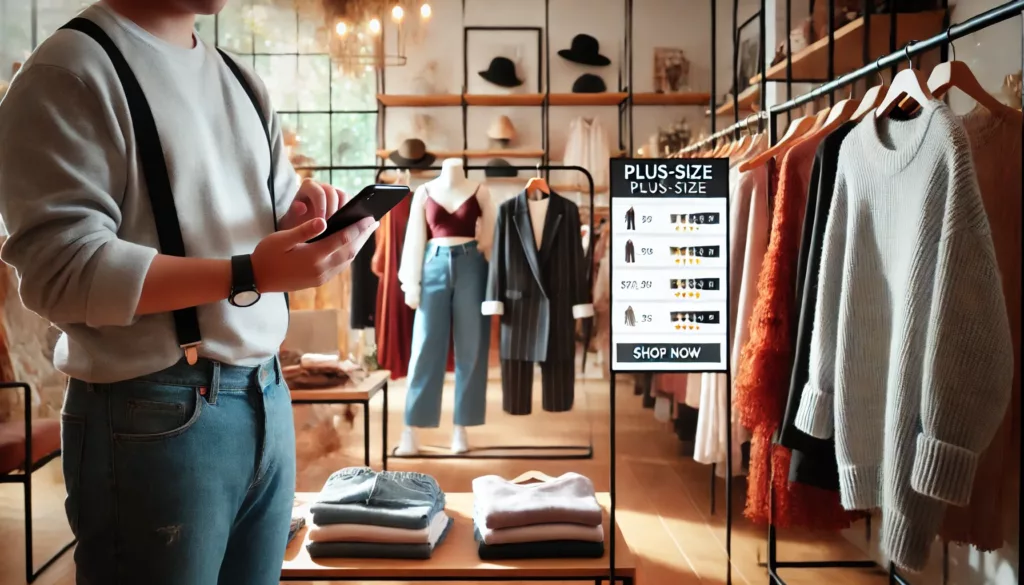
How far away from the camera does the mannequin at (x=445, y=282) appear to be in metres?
3.99

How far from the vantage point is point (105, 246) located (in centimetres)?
79

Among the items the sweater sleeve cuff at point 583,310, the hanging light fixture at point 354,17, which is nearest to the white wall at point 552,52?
the hanging light fixture at point 354,17

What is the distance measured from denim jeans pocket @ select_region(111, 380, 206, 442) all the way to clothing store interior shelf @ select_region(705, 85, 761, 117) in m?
4.15

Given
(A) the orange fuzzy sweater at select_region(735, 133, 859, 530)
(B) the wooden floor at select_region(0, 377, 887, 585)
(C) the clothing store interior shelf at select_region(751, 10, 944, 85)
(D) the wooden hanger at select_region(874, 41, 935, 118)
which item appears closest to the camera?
(D) the wooden hanger at select_region(874, 41, 935, 118)

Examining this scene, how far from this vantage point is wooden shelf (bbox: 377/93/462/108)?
6.64m

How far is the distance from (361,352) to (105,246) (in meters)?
4.98

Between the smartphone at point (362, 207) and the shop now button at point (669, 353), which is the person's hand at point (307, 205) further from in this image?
the shop now button at point (669, 353)

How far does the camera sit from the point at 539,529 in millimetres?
1854

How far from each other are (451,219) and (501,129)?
116 inches

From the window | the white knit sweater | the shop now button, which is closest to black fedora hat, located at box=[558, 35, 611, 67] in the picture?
the window

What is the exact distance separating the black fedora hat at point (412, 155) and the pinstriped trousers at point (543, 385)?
2.58 meters

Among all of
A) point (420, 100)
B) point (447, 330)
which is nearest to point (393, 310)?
point (447, 330)

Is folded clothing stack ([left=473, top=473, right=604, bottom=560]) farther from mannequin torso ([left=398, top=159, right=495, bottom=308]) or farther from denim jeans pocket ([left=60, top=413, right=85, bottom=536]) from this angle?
mannequin torso ([left=398, top=159, right=495, bottom=308])

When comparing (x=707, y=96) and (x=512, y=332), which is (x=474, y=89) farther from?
(x=512, y=332)
